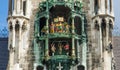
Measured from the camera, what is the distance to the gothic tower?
3002cm

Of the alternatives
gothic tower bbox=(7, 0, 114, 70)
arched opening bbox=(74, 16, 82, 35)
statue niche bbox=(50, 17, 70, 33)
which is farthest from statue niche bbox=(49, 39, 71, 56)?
arched opening bbox=(74, 16, 82, 35)

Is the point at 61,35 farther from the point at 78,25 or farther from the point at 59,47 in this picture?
the point at 78,25

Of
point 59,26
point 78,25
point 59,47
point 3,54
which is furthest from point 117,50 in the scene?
point 3,54

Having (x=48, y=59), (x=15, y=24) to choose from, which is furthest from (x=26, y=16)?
(x=48, y=59)

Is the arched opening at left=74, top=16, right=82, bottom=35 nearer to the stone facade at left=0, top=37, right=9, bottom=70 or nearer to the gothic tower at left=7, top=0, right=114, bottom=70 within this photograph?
the gothic tower at left=7, top=0, right=114, bottom=70

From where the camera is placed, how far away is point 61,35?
30.2 m

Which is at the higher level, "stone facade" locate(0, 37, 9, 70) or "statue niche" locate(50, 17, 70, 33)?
"statue niche" locate(50, 17, 70, 33)

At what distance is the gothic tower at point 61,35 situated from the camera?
30.0 m

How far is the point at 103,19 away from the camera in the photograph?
30.5 metres

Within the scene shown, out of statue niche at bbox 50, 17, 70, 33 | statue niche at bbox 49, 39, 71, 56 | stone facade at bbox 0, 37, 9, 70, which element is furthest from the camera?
stone facade at bbox 0, 37, 9, 70

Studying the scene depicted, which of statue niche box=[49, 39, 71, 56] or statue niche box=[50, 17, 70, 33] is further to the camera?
statue niche box=[50, 17, 70, 33]

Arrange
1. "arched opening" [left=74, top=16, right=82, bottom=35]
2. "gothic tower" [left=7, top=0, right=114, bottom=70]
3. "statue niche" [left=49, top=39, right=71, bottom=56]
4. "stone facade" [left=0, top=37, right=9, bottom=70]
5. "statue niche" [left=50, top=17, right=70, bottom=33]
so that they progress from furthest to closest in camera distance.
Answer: "stone facade" [left=0, top=37, right=9, bottom=70] < "arched opening" [left=74, top=16, right=82, bottom=35] < "statue niche" [left=50, top=17, right=70, bottom=33] < "statue niche" [left=49, top=39, right=71, bottom=56] < "gothic tower" [left=7, top=0, right=114, bottom=70]

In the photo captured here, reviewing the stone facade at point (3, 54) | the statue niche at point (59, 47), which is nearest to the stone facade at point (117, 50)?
the statue niche at point (59, 47)

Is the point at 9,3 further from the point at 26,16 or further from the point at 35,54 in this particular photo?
the point at 35,54
